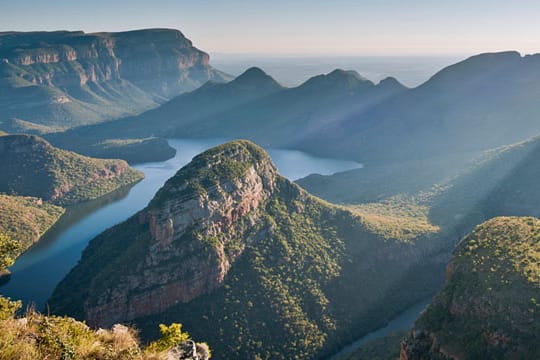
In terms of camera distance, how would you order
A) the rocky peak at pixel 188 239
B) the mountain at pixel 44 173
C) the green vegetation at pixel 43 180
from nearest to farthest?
the rocky peak at pixel 188 239 < the green vegetation at pixel 43 180 < the mountain at pixel 44 173

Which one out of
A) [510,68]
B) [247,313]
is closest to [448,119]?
[510,68]

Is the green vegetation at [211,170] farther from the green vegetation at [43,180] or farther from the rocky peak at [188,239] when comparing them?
the green vegetation at [43,180]

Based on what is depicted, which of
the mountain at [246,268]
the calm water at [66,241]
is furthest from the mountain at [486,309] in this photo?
the calm water at [66,241]

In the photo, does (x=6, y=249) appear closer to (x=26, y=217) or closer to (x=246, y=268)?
(x=246, y=268)

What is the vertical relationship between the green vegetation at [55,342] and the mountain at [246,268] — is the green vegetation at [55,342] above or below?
above

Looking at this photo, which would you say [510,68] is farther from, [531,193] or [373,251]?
[373,251]

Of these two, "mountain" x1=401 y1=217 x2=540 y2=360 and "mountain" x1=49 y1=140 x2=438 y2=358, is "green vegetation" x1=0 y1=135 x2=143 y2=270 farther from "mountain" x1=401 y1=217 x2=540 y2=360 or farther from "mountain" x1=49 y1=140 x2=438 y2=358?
"mountain" x1=401 y1=217 x2=540 y2=360

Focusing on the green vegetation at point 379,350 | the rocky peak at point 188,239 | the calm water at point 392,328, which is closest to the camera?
the green vegetation at point 379,350

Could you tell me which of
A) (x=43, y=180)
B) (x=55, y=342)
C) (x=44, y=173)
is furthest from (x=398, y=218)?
(x=44, y=173)

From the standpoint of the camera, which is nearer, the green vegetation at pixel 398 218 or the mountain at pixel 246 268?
the mountain at pixel 246 268
